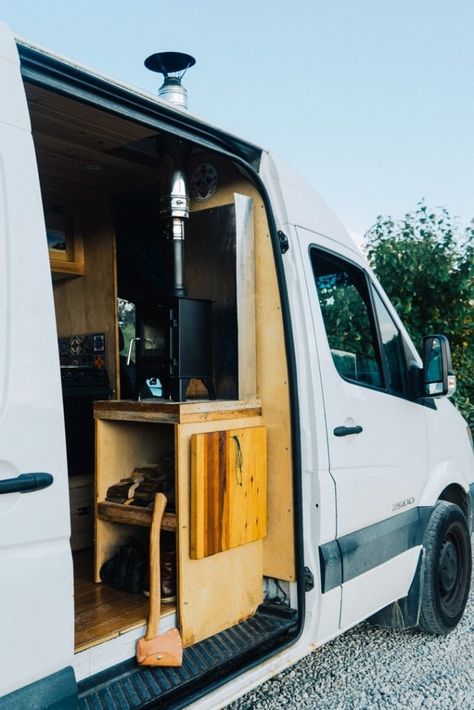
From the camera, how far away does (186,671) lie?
2.66 metres

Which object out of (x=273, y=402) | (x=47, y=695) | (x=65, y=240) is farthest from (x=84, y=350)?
(x=47, y=695)

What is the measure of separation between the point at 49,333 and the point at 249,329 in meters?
1.46

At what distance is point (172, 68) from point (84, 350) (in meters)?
1.95

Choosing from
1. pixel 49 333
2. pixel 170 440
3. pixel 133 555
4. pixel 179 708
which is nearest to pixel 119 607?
pixel 133 555

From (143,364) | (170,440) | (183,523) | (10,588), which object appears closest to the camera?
(10,588)

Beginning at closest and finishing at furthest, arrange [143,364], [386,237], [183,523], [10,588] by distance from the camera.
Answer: [10,588] → [183,523] → [143,364] → [386,237]

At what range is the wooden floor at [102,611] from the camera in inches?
105

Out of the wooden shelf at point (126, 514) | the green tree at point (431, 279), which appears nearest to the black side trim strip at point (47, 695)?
the wooden shelf at point (126, 514)

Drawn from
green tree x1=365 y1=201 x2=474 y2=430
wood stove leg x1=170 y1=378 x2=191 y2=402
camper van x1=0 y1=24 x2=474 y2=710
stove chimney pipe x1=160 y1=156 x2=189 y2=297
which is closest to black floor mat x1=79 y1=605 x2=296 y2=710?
camper van x1=0 y1=24 x2=474 y2=710

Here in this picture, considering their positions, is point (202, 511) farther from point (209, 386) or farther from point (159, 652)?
point (209, 386)

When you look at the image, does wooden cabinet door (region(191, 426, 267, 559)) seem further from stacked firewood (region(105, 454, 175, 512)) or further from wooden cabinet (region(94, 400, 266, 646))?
stacked firewood (region(105, 454, 175, 512))

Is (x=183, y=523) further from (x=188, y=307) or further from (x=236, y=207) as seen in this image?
(x=236, y=207)

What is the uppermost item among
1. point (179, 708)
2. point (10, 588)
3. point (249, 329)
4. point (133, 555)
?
point (249, 329)

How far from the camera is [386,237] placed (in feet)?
25.6
